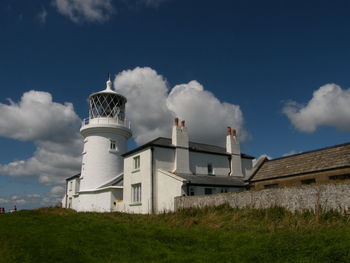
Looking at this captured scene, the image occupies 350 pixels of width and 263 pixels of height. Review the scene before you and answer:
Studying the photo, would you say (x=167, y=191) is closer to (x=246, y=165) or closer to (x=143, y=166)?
(x=143, y=166)

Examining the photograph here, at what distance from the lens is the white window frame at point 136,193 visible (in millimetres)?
25031

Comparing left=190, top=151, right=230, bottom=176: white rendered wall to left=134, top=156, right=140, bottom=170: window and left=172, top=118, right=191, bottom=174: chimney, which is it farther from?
left=134, top=156, right=140, bottom=170: window

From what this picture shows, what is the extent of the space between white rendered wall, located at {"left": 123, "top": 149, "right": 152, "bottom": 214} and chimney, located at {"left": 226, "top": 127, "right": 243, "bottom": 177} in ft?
28.8

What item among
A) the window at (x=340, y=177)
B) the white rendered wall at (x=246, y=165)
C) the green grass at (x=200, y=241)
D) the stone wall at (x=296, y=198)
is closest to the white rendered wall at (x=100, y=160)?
the white rendered wall at (x=246, y=165)

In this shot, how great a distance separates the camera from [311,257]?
24.9 ft

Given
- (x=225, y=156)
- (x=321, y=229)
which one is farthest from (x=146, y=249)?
(x=225, y=156)

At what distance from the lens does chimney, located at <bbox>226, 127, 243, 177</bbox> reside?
1132 inches

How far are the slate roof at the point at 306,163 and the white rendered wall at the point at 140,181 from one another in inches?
316

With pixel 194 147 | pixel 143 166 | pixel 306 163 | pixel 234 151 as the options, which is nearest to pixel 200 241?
pixel 306 163

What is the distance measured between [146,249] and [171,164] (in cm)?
1585

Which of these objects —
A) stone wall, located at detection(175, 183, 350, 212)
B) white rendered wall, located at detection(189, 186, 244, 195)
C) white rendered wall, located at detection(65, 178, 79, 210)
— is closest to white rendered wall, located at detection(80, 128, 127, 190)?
white rendered wall, located at detection(189, 186, 244, 195)

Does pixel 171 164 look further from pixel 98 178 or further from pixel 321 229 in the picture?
pixel 321 229

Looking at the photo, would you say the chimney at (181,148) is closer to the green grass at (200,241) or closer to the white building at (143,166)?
the white building at (143,166)

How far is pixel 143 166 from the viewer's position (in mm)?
24594
